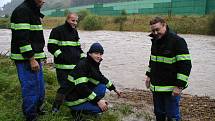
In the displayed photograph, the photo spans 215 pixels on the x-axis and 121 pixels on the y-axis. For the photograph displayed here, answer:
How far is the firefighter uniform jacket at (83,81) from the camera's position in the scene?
4949mm

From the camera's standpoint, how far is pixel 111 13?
168 ft

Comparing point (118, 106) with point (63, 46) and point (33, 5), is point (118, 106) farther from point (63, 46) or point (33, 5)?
point (33, 5)

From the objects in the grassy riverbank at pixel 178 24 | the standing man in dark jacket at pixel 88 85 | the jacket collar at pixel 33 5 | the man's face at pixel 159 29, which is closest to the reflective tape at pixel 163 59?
the man's face at pixel 159 29

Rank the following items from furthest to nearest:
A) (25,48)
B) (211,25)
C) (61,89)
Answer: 1. (211,25)
2. (61,89)
3. (25,48)

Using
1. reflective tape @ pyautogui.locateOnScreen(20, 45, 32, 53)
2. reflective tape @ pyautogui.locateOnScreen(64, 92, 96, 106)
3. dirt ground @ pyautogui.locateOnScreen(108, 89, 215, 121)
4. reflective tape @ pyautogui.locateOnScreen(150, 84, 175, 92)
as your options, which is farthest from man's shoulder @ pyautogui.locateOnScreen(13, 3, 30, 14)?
dirt ground @ pyautogui.locateOnScreen(108, 89, 215, 121)

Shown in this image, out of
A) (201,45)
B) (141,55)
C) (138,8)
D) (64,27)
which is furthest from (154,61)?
(138,8)

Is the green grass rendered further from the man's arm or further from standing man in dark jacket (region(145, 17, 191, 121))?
the man's arm

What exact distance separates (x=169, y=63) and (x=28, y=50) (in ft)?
6.32

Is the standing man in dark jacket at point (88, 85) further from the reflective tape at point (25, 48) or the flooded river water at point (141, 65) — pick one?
the flooded river water at point (141, 65)

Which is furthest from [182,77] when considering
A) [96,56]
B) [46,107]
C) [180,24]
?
[180,24]

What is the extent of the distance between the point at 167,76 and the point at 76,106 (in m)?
1.39

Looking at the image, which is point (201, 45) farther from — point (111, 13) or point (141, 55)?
point (111, 13)

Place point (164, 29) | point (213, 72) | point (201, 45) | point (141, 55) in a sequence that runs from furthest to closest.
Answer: point (201, 45) → point (141, 55) → point (213, 72) → point (164, 29)

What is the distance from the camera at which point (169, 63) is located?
4.85 metres
